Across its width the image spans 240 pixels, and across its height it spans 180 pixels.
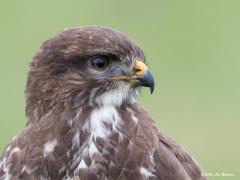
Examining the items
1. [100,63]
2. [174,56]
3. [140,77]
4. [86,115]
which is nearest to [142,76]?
[140,77]

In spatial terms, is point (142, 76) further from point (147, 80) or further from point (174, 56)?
point (174, 56)

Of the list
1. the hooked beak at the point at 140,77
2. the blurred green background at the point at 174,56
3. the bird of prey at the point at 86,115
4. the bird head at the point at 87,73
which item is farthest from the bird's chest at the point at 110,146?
the blurred green background at the point at 174,56

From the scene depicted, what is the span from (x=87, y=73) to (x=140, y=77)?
0.40 meters

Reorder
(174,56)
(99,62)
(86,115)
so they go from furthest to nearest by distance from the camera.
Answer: (174,56) → (86,115) → (99,62)

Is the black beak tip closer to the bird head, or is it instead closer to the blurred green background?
the bird head

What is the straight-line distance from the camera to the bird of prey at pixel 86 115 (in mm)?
10562

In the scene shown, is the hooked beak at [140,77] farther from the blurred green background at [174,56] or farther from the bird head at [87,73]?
the blurred green background at [174,56]

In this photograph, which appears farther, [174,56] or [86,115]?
[174,56]

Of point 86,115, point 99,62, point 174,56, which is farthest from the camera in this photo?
point 174,56

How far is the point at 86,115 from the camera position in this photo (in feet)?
35.0

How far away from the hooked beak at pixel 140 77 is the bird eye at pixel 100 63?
0.35 feet

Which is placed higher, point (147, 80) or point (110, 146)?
point (147, 80)

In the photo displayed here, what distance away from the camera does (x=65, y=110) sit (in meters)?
10.7

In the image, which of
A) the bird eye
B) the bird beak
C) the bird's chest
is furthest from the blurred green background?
the bird eye
